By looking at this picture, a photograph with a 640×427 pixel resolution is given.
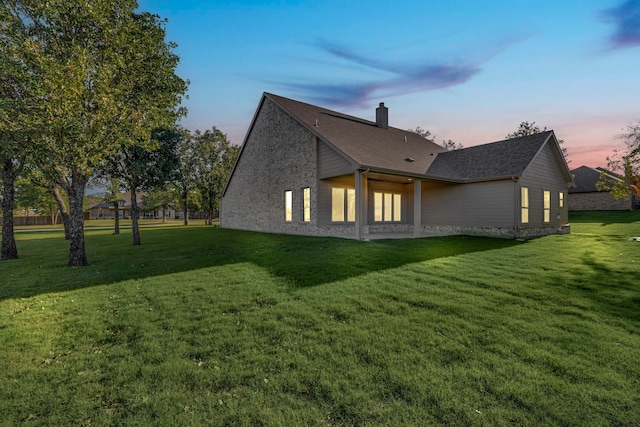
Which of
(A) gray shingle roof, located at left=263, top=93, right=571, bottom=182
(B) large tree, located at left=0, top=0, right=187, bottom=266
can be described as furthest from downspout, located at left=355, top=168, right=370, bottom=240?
(B) large tree, located at left=0, top=0, right=187, bottom=266

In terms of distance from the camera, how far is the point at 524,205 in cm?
1612

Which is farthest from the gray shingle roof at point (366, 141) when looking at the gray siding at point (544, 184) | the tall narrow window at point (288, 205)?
the gray siding at point (544, 184)

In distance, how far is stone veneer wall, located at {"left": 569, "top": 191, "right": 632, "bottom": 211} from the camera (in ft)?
108

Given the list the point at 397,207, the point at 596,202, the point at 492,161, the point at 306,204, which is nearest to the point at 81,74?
the point at 306,204

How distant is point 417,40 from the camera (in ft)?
41.9

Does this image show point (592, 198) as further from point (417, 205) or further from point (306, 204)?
point (306, 204)

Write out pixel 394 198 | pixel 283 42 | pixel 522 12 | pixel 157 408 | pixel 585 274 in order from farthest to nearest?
pixel 394 198 → pixel 283 42 → pixel 522 12 → pixel 585 274 → pixel 157 408

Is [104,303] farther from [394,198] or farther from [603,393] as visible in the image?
[394,198]

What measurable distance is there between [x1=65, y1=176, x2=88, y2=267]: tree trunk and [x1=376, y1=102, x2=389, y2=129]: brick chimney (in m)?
17.8

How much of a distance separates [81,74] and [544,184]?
22.0 m

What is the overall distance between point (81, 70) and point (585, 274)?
48.8ft

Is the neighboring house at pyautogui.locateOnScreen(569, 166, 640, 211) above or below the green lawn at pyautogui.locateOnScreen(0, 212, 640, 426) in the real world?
above

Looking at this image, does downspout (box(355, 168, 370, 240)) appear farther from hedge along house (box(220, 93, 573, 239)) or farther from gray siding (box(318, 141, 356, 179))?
gray siding (box(318, 141, 356, 179))

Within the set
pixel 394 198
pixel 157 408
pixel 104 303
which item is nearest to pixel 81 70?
pixel 104 303
